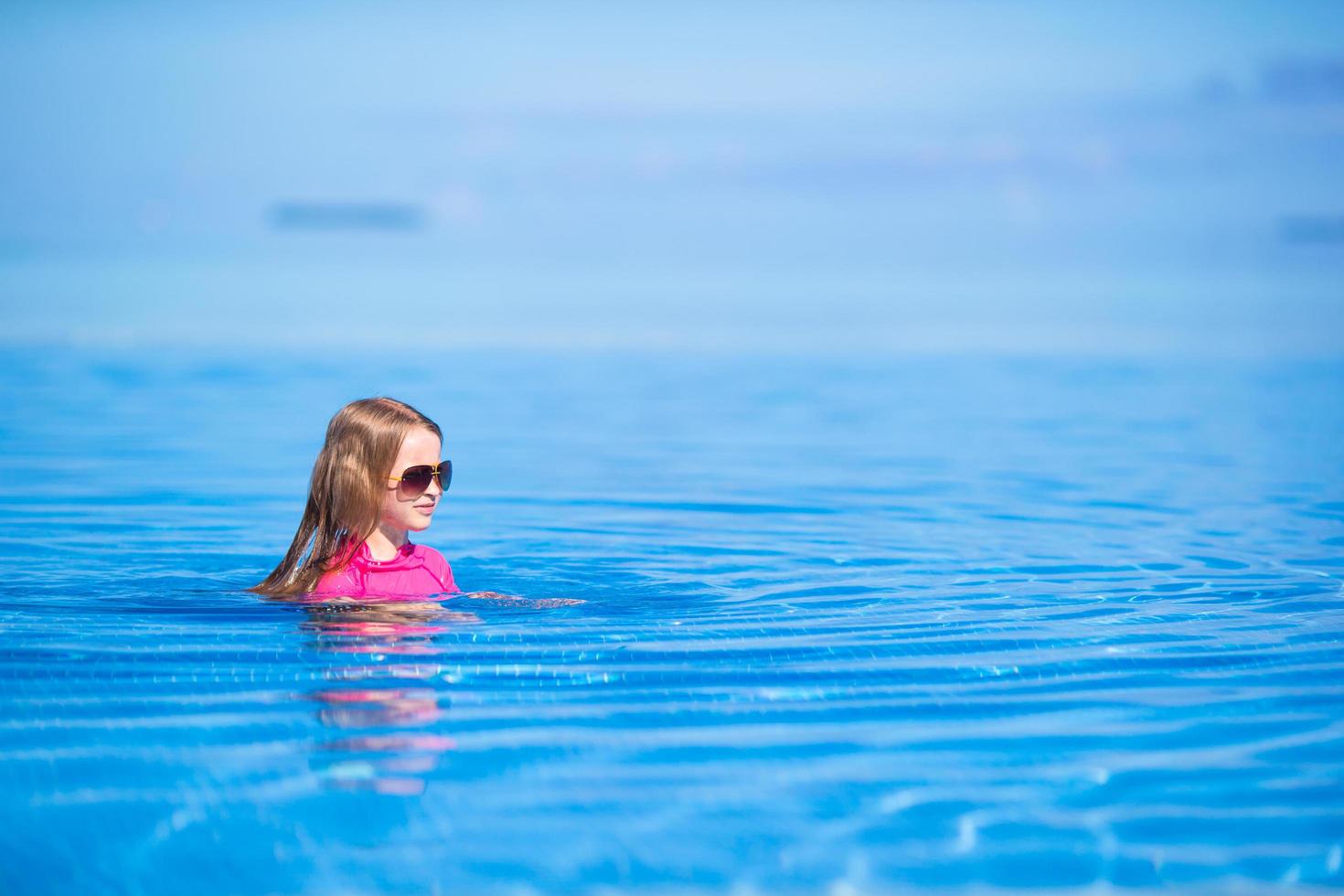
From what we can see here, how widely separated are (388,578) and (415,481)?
0.31m

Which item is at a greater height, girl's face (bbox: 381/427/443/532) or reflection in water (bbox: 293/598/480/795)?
girl's face (bbox: 381/427/443/532)

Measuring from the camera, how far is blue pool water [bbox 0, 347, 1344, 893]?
2.53 metres

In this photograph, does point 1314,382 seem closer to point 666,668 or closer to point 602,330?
point 602,330

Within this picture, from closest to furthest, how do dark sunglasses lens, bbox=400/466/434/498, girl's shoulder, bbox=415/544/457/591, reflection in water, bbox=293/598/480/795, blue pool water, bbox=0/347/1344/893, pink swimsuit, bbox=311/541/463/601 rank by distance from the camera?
blue pool water, bbox=0/347/1344/893, reflection in water, bbox=293/598/480/795, dark sunglasses lens, bbox=400/466/434/498, pink swimsuit, bbox=311/541/463/601, girl's shoulder, bbox=415/544/457/591

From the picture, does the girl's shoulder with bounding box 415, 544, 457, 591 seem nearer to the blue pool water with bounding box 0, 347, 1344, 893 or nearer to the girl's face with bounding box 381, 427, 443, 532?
the blue pool water with bounding box 0, 347, 1344, 893

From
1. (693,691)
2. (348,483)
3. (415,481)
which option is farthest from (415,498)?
(693,691)

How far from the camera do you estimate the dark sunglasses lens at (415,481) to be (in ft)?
13.0

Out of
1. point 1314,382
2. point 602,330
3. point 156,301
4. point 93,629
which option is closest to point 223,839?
point 93,629

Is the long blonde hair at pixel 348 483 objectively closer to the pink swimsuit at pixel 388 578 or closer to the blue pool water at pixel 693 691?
the pink swimsuit at pixel 388 578

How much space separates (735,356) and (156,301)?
10.3m

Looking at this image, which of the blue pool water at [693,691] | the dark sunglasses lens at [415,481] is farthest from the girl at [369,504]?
the blue pool water at [693,691]

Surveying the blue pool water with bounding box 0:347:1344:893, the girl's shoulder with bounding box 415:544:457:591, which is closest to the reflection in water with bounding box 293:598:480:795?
the blue pool water with bounding box 0:347:1344:893

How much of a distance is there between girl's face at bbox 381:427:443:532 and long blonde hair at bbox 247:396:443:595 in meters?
0.02

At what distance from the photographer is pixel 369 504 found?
4.00 meters
